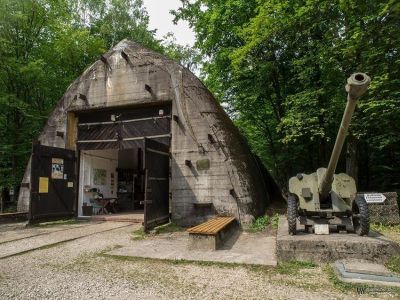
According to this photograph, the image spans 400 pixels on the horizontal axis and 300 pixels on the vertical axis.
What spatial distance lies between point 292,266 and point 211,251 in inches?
68.9

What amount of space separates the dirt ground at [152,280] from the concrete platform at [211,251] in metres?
0.25

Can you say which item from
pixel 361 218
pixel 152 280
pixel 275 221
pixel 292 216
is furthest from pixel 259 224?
pixel 152 280

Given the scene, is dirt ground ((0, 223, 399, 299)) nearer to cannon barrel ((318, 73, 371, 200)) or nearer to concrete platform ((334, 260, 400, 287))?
concrete platform ((334, 260, 400, 287))

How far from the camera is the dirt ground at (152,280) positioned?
4266 mm

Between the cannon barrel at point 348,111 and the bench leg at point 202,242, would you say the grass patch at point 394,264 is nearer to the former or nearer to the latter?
the cannon barrel at point 348,111

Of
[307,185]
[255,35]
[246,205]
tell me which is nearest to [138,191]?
[246,205]

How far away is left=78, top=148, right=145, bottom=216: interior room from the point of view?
13.1 meters

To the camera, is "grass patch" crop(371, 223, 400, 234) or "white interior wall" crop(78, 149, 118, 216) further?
"white interior wall" crop(78, 149, 118, 216)

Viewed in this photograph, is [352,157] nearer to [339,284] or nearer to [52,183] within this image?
[339,284]

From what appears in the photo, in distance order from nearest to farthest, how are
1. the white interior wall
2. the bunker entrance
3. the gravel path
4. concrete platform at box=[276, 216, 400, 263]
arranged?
concrete platform at box=[276, 216, 400, 263] → the gravel path → the bunker entrance → the white interior wall

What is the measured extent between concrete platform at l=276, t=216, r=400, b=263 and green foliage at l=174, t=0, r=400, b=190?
4658 mm

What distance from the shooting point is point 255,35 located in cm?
1060

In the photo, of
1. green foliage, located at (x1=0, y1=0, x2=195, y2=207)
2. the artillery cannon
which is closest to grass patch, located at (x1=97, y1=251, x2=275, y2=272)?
the artillery cannon

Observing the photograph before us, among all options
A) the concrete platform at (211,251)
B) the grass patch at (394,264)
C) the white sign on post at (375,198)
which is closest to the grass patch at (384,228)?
the white sign on post at (375,198)
